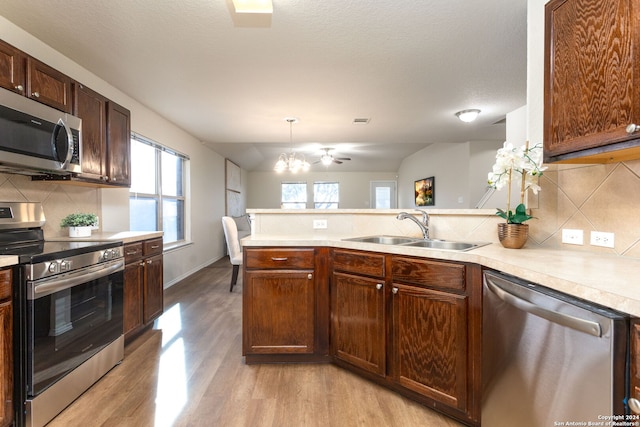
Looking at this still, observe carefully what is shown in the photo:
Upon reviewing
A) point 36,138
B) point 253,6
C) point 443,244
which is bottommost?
point 443,244

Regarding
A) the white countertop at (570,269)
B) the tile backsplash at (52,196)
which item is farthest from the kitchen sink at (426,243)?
the tile backsplash at (52,196)

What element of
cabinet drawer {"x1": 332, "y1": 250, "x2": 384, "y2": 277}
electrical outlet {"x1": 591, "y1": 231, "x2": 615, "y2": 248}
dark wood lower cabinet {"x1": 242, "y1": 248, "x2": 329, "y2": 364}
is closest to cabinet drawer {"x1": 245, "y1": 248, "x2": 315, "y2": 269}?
dark wood lower cabinet {"x1": 242, "y1": 248, "x2": 329, "y2": 364}

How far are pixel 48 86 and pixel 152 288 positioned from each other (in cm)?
175

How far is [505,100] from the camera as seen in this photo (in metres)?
3.67

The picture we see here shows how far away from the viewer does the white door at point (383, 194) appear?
1021 centimetres

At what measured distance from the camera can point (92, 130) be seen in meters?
2.45

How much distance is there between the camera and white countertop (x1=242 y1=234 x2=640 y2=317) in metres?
0.81

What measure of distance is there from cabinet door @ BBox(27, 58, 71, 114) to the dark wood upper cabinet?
2.99 m

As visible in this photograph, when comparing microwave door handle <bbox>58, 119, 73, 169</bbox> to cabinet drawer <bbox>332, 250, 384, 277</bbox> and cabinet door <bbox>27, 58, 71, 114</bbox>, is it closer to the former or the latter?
cabinet door <bbox>27, 58, 71, 114</bbox>

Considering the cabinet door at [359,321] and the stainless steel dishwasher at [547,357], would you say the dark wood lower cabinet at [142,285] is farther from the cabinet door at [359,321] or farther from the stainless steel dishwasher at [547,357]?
the stainless steel dishwasher at [547,357]

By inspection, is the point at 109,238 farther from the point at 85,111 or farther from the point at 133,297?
the point at 85,111

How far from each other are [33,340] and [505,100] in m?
4.77

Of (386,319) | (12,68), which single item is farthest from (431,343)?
(12,68)

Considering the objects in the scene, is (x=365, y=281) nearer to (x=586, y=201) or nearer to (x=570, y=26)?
(x=586, y=201)
